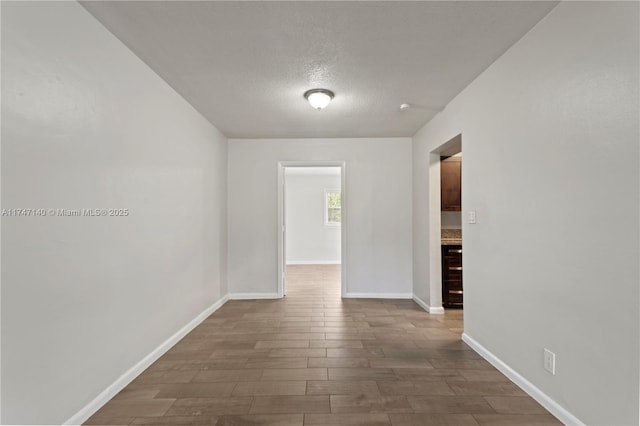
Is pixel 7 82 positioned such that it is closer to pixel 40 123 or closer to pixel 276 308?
pixel 40 123

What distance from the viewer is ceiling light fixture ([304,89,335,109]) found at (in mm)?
2851

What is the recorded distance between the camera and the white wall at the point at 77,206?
139cm

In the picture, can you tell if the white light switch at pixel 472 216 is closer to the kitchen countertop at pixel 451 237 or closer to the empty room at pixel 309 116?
the empty room at pixel 309 116

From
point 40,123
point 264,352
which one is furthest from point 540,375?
point 40,123

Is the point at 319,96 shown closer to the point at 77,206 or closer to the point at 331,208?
the point at 77,206

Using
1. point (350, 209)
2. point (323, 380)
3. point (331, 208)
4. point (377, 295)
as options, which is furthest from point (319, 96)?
point (331, 208)

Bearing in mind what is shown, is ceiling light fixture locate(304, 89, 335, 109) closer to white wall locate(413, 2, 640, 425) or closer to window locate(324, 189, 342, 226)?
white wall locate(413, 2, 640, 425)

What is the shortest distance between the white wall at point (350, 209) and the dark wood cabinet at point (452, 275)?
641 mm

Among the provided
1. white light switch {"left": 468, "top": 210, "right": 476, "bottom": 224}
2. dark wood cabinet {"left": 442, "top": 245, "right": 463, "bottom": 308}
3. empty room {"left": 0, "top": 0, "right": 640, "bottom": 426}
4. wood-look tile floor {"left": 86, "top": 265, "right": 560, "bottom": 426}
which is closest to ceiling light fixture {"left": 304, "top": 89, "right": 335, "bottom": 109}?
empty room {"left": 0, "top": 0, "right": 640, "bottom": 426}

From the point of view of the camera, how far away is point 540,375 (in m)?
1.91

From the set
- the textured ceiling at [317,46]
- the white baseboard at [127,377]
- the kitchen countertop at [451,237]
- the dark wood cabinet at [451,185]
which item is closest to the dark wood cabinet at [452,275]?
the kitchen countertop at [451,237]

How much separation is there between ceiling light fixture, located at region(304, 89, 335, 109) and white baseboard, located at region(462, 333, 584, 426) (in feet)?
8.73

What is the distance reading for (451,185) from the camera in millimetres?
4246

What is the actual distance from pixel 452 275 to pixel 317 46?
3.27 metres
